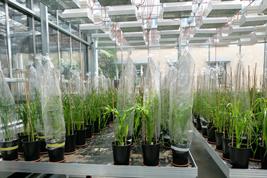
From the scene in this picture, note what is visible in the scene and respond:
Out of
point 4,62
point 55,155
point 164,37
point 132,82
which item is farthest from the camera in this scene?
point 164,37

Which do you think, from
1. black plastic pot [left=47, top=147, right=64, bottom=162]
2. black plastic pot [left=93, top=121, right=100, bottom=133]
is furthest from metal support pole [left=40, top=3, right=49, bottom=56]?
black plastic pot [left=47, top=147, right=64, bottom=162]

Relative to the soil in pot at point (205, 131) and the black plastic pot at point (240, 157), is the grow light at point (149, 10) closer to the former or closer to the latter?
the soil in pot at point (205, 131)

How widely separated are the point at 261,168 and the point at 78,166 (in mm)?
1307

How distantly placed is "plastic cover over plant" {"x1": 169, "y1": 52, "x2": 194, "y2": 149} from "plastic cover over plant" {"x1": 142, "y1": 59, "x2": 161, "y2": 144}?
0.13 meters

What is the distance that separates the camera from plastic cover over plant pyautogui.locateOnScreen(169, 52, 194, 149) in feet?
4.91

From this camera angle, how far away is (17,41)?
3520mm

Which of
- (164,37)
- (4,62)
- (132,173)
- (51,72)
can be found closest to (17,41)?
(4,62)

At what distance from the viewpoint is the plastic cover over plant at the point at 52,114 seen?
1.56 m

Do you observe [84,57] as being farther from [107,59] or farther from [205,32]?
[205,32]

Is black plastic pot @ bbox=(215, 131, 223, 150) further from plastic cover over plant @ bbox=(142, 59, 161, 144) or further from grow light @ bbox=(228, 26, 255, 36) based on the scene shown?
grow light @ bbox=(228, 26, 255, 36)

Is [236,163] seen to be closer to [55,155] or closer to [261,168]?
[261,168]

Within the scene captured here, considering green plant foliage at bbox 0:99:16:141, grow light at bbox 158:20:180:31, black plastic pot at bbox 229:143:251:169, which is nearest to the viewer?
black plastic pot at bbox 229:143:251:169

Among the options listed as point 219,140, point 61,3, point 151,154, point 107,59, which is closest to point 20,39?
point 61,3

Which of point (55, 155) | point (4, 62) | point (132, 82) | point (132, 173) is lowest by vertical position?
point (132, 173)
